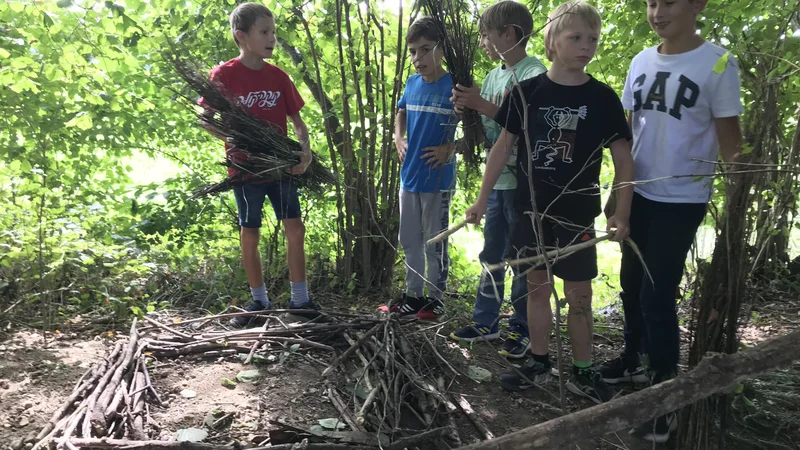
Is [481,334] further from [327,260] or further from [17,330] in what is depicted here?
[17,330]

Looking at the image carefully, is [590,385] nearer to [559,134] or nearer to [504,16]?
[559,134]

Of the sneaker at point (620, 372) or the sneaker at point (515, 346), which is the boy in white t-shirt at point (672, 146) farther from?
the sneaker at point (515, 346)

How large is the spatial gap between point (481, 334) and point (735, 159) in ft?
4.99

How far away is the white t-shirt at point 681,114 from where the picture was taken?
79.0 inches

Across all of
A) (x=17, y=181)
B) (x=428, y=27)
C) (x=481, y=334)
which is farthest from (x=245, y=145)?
(x=481, y=334)

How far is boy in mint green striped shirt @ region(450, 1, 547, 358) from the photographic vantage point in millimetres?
2592

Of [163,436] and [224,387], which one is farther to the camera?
[224,387]

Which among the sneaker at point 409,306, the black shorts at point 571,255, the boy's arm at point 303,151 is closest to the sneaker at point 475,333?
the sneaker at point 409,306

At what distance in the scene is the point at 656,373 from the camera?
2.16m

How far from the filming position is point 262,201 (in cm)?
313

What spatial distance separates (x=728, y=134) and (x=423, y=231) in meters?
1.67

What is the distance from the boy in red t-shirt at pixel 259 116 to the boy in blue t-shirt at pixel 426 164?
64 centimetres

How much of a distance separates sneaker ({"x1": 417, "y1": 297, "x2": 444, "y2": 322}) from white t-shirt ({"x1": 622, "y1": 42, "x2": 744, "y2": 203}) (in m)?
1.40

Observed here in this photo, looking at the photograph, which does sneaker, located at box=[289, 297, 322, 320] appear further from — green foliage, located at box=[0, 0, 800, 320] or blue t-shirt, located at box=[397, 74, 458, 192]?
blue t-shirt, located at box=[397, 74, 458, 192]
